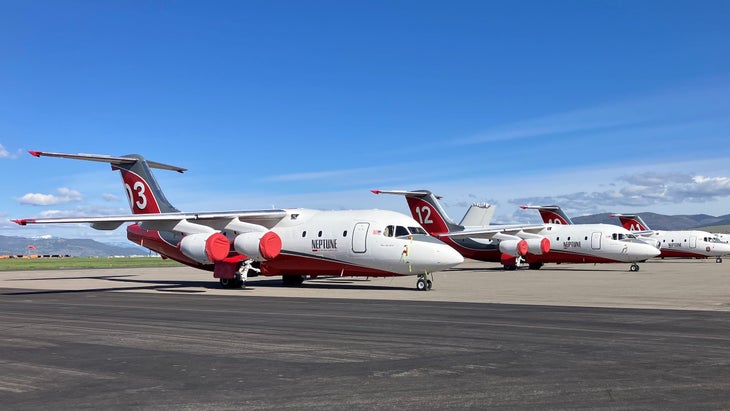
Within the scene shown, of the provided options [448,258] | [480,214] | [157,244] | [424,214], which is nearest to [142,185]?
[157,244]

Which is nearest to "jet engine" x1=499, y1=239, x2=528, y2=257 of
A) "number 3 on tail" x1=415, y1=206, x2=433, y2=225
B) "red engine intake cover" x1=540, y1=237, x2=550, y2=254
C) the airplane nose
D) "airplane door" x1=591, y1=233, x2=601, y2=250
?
"red engine intake cover" x1=540, y1=237, x2=550, y2=254

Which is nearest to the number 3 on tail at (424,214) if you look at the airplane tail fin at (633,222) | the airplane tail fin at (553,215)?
the airplane tail fin at (553,215)

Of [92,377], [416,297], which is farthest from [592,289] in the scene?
[92,377]

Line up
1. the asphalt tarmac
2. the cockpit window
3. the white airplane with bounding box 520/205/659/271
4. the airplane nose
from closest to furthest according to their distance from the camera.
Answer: the asphalt tarmac, the airplane nose, the cockpit window, the white airplane with bounding box 520/205/659/271

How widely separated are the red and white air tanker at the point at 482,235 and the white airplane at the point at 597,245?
1090mm

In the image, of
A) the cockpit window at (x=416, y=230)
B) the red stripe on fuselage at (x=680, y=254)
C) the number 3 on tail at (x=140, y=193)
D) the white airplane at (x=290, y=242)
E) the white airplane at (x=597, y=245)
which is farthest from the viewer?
the red stripe on fuselage at (x=680, y=254)

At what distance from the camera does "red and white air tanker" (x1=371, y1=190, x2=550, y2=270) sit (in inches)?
1933

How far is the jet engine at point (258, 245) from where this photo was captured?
2947cm

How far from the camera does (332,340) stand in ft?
42.1

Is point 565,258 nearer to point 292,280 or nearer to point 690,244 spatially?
point 690,244

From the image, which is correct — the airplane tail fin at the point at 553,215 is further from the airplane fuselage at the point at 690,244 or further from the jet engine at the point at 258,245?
the jet engine at the point at 258,245

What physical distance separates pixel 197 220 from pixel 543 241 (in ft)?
88.7

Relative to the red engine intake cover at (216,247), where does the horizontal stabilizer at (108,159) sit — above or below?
above

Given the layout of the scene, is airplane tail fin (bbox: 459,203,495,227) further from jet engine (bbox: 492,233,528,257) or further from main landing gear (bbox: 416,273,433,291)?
main landing gear (bbox: 416,273,433,291)
